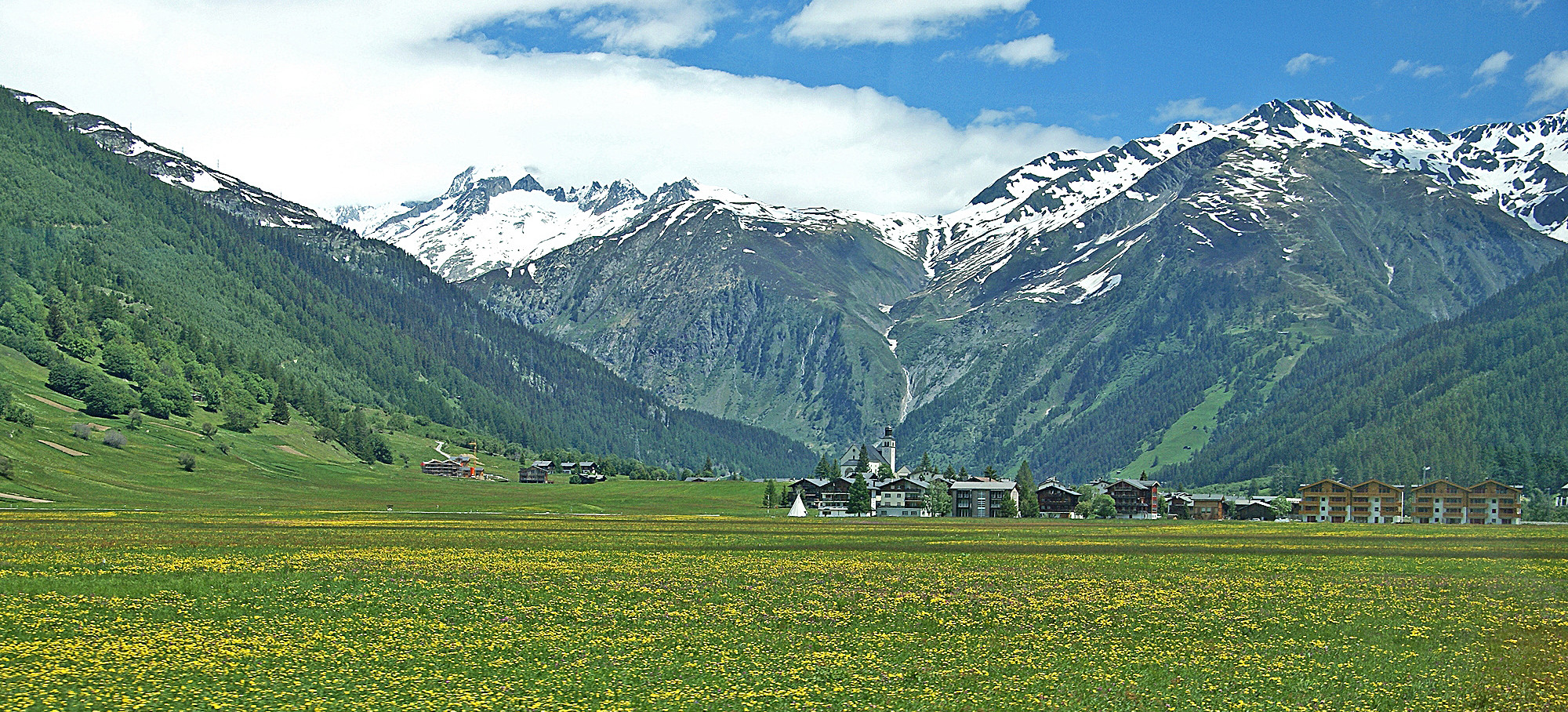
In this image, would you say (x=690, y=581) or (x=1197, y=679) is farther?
(x=690, y=581)

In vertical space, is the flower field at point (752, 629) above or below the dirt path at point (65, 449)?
below

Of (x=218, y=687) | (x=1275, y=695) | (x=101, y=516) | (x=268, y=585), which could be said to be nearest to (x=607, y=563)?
(x=268, y=585)

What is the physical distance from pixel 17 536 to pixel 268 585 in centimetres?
3853

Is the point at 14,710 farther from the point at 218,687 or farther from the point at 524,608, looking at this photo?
the point at 524,608

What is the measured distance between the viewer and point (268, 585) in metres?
58.7

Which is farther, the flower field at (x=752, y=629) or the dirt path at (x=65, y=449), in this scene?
the dirt path at (x=65, y=449)

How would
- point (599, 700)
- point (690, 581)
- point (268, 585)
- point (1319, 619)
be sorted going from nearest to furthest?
1. point (599, 700)
2. point (1319, 619)
3. point (268, 585)
4. point (690, 581)


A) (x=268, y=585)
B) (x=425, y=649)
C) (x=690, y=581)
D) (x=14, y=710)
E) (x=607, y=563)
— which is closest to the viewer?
(x=14, y=710)

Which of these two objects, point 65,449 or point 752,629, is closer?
point 752,629

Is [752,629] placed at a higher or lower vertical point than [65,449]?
lower

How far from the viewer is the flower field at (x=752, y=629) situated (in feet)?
118

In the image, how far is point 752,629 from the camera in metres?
47.5

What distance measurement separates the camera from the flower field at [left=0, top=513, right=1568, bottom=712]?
35969mm

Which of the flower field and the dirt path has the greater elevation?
the dirt path
